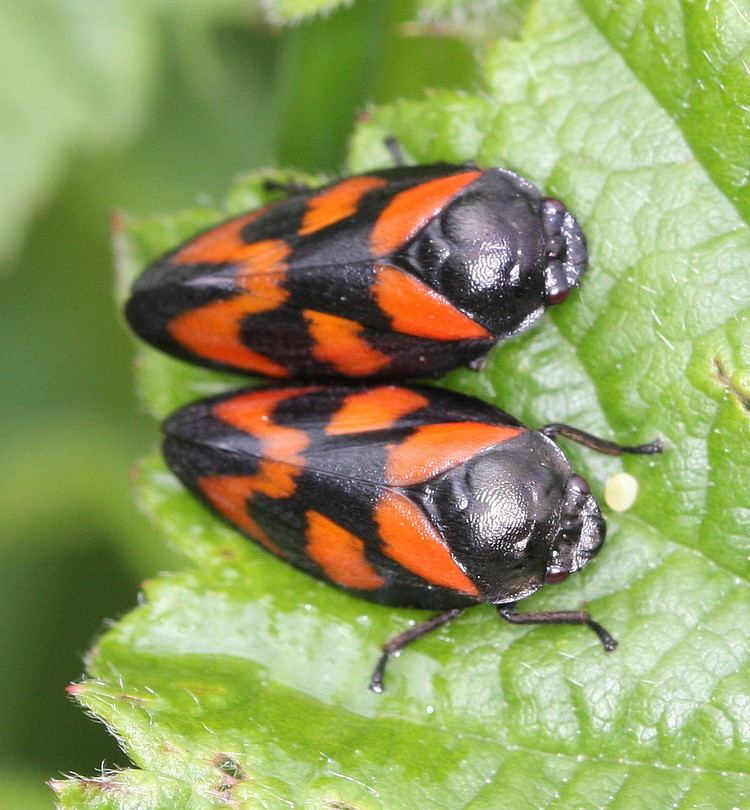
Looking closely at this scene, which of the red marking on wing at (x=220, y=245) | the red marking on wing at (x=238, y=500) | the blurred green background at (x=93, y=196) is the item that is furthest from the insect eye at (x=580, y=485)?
the blurred green background at (x=93, y=196)

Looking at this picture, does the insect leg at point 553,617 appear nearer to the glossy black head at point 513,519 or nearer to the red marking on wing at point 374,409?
the glossy black head at point 513,519

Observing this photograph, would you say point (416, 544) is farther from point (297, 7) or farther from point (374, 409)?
point (297, 7)

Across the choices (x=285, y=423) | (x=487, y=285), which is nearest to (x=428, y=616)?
(x=285, y=423)

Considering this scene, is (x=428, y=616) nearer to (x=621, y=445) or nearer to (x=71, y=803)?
(x=621, y=445)

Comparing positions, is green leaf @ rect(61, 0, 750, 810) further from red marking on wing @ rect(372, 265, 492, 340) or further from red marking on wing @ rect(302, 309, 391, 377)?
red marking on wing @ rect(302, 309, 391, 377)

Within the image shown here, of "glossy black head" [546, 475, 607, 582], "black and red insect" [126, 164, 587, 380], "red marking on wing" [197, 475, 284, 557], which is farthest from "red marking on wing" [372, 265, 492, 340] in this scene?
"red marking on wing" [197, 475, 284, 557]
